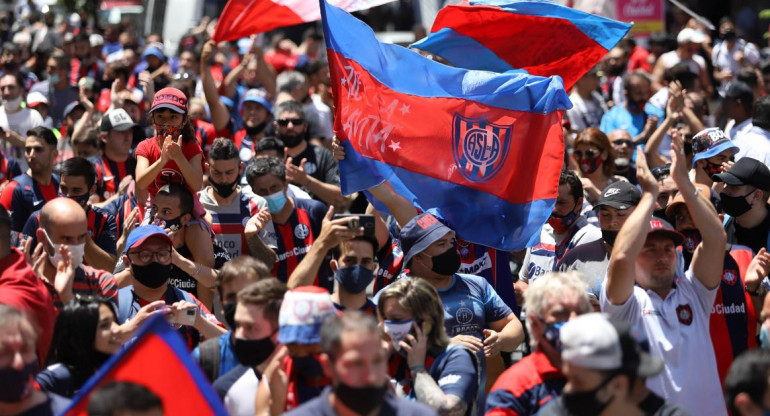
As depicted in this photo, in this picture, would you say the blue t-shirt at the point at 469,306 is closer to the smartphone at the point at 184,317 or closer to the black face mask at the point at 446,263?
the black face mask at the point at 446,263

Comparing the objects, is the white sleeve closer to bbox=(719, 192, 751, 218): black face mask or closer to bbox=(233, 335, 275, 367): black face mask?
bbox=(719, 192, 751, 218): black face mask

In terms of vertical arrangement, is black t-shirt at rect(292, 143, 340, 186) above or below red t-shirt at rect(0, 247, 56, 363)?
below

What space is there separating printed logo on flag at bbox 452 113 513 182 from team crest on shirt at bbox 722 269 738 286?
5.87ft

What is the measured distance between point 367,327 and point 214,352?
104 cm

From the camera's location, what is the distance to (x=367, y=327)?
13.8 feet

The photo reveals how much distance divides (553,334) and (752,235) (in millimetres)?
2805

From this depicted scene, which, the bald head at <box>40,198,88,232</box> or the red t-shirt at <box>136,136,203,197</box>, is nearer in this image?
the bald head at <box>40,198,88,232</box>

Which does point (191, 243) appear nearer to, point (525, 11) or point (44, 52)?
point (525, 11)

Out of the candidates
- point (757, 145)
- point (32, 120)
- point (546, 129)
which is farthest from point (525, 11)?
point (32, 120)

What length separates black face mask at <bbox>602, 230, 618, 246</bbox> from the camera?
6617 mm

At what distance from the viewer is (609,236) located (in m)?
6.65

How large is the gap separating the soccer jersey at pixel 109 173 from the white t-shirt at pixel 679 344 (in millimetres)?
5383

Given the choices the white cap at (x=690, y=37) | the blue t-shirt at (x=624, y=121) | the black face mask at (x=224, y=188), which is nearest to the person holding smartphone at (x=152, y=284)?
the black face mask at (x=224, y=188)

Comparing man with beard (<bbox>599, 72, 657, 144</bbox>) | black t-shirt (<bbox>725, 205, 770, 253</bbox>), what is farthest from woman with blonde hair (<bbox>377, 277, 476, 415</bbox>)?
man with beard (<bbox>599, 72, 657, 144</bbox>)
